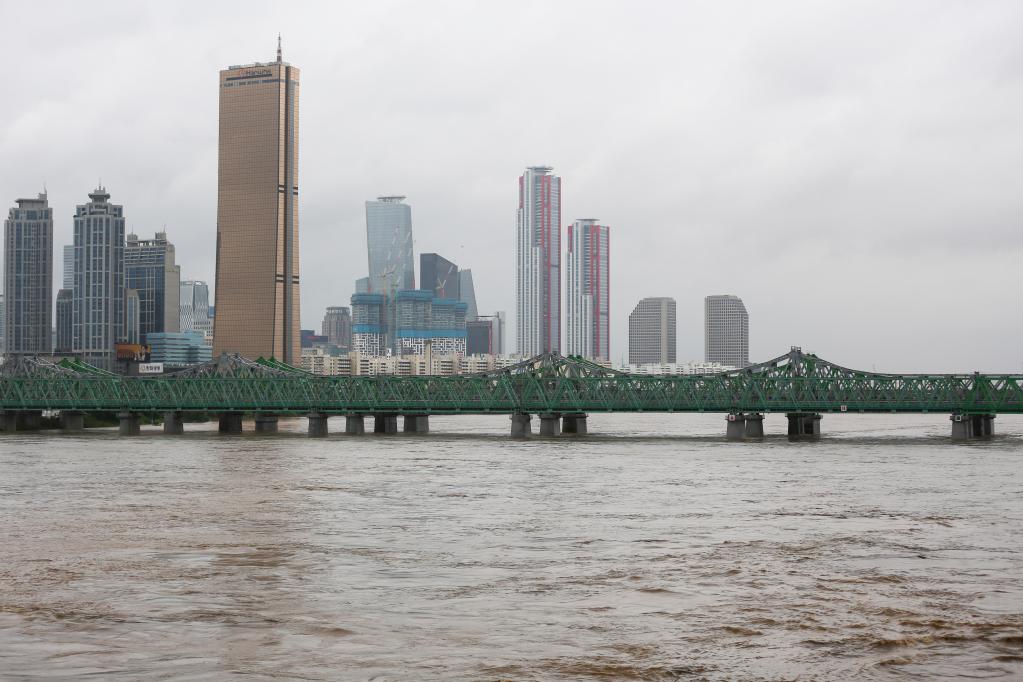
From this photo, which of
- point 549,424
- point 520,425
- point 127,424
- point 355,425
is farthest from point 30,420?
point 549,424

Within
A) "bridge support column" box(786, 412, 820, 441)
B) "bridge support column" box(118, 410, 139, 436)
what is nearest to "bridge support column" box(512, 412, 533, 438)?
"bridge support column" box(786, 412, 820, 441)

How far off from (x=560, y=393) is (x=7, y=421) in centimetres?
8646

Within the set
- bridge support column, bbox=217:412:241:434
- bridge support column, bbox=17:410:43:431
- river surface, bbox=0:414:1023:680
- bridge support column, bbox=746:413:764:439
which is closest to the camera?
river surface, bbox=0:414:1023:680

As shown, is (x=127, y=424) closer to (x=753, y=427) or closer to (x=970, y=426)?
(x=753, y=427)

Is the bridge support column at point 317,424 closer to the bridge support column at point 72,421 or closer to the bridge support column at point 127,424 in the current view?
the bridge support column at point 127,424

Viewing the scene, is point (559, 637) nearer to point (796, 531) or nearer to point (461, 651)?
point (461, 651)

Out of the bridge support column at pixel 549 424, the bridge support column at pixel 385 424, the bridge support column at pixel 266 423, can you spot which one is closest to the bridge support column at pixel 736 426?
the bridge support column at pixel 549 424

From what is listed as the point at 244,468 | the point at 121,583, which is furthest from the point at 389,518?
the point at 244,468

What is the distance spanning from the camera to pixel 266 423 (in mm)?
190750

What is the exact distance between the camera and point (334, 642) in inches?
1195

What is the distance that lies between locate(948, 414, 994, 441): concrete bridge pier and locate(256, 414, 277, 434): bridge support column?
9499 centimetres

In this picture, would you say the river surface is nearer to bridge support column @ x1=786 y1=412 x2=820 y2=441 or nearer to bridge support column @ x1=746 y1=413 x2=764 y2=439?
bridge support column @ x1=746 y1=413 x2=764 y2=439

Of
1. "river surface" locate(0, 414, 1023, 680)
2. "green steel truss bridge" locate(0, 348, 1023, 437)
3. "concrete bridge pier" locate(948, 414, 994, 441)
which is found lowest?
"river surface" locate(0, 414, 1023, 680)

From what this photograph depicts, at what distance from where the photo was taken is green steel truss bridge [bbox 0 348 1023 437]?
149m
